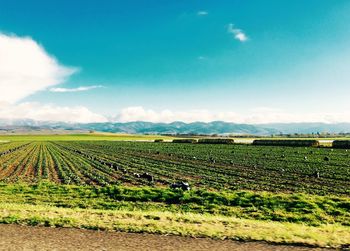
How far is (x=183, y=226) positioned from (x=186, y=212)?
255 inches

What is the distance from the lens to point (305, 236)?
13.5 meters

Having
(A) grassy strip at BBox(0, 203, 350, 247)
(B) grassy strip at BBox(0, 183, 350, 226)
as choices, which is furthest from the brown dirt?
(B) grassy strip at BBox(0, 183, 350, 226)

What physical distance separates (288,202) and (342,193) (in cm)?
759

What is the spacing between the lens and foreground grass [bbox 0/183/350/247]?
46.4ft

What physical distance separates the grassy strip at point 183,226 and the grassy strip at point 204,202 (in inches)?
178

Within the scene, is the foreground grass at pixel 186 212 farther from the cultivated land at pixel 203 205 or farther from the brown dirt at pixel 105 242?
the brown dirt at pixel 105 242

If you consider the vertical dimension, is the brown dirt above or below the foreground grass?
above

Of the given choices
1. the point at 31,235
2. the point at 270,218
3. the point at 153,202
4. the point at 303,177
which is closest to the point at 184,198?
the point at 153,202

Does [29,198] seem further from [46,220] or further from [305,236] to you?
[305,236]

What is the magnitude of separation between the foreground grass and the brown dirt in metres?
0.68

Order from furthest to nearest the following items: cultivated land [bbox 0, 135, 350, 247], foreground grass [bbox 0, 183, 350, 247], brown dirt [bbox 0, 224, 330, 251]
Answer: cultivated land [bbox 0, 135, 350, 247] < foreground grass [bbox 0, 183, 350, 247] < brown dirt [bbox 0, 224, 330, 251]

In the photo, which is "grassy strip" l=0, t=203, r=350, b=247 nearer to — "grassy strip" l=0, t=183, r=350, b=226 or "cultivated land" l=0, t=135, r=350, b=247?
"cultivated land" l=0, t=135, r=350, b=247

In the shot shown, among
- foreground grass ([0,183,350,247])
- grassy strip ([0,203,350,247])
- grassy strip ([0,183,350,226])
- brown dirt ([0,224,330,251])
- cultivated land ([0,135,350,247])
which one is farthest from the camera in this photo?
grassy strip ([0,183,350,226])

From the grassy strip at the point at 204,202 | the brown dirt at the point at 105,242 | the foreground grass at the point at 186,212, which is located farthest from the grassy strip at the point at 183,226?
the grassy strip at the point at 204,202
